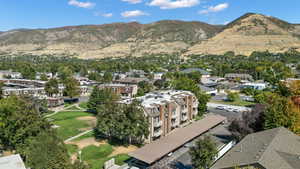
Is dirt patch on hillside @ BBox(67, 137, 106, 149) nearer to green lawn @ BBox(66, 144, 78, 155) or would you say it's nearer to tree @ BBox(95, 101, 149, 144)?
green lawn @ BBox(66, 144, 78, 155)

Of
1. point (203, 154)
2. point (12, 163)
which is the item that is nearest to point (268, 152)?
point (203, 154)

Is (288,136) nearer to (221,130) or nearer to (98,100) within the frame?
(221,130)

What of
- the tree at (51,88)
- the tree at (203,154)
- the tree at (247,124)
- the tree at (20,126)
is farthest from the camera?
the tree at (51,88)

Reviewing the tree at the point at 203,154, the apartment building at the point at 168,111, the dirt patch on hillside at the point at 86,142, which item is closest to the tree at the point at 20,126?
the dirt patch on hillside at the point at 86,142

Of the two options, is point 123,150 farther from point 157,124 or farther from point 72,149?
point 72,149

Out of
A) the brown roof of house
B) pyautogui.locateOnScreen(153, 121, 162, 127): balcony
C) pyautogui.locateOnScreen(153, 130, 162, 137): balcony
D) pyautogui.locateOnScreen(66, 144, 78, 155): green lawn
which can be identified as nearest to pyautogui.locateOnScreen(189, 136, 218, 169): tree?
the brown roof of house

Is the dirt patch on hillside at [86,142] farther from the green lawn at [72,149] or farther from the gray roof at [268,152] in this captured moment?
the gray roof at [268,152]

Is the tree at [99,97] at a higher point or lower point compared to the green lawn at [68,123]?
higher

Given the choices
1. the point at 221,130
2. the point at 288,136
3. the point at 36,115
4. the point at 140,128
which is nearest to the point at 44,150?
the point at 36,115
